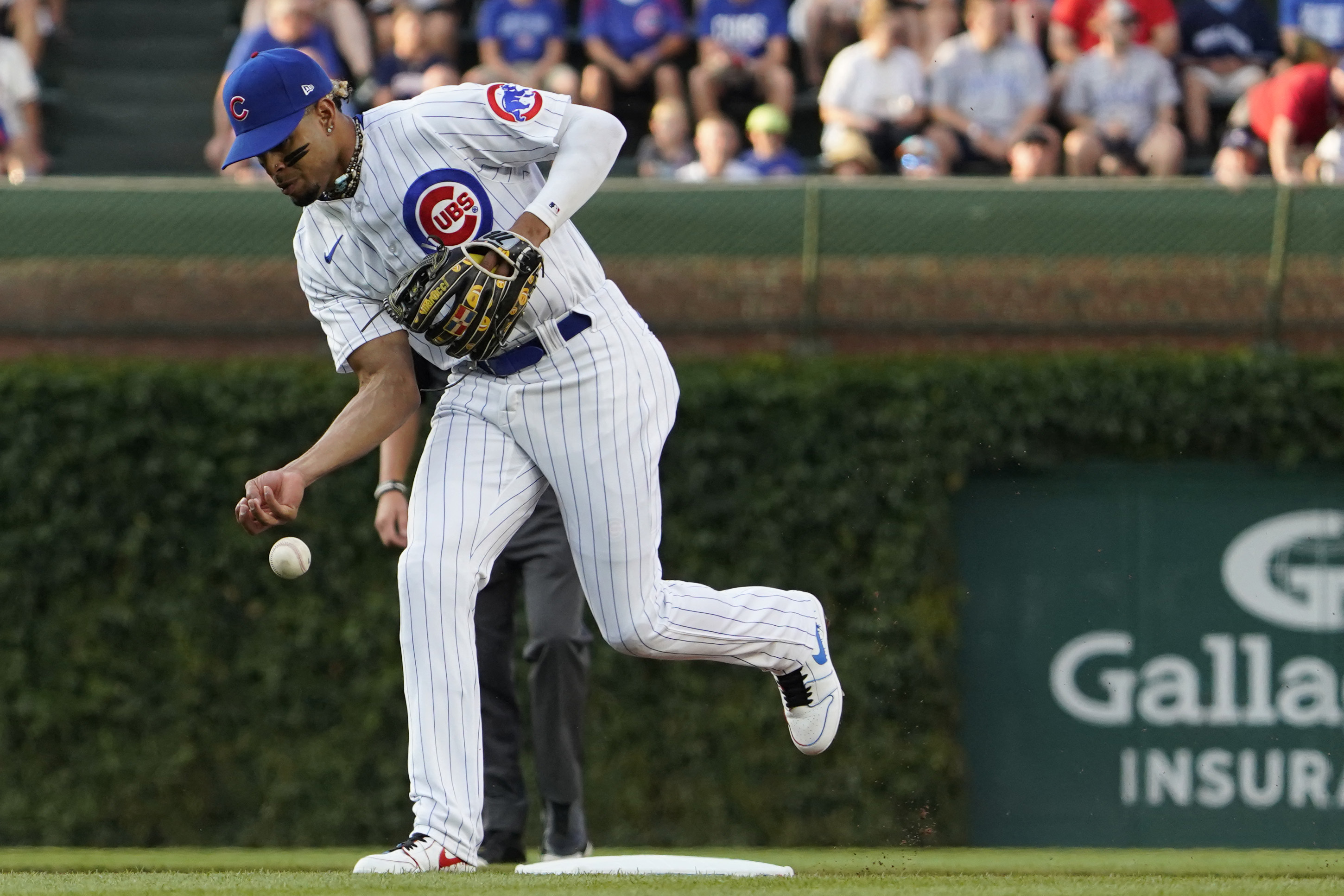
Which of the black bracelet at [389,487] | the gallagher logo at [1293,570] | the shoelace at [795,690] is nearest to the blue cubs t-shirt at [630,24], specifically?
the gallagher logo at [1293,570]

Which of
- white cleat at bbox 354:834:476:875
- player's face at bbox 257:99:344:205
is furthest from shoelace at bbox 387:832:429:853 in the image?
player's face at bbox 257:99:344:205

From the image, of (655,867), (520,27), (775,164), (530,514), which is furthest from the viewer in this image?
(520,27)

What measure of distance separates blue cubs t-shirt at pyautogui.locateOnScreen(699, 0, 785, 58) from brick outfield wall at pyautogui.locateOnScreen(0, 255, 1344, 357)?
257cm

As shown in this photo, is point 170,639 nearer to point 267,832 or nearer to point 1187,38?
point 267,832

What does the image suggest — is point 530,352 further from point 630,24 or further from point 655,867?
point 630,24

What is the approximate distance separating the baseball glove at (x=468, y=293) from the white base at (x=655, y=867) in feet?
4.09

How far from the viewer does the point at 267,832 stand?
23.8ft

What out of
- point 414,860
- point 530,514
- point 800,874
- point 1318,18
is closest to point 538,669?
point 530,514

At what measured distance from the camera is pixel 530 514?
450 cm

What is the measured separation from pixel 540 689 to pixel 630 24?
531 centimetres

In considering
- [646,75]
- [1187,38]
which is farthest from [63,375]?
[1187,38]

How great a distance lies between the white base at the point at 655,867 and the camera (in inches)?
168

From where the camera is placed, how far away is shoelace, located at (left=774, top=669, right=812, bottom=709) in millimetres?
4750

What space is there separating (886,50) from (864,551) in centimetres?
311
